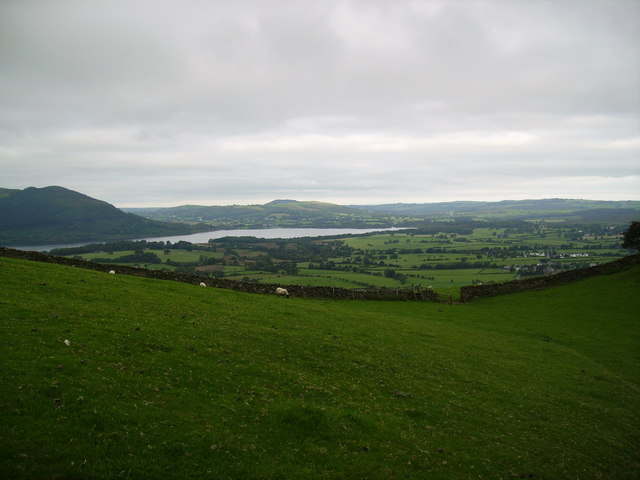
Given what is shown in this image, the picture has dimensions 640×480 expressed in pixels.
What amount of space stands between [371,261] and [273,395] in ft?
385

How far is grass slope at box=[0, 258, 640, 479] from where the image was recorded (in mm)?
9844

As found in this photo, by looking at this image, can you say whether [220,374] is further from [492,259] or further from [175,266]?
[492,259]

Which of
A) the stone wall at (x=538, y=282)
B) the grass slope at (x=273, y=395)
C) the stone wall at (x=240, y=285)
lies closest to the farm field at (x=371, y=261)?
the stone wall at (x=538, y=282)

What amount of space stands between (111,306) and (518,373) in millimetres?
23993

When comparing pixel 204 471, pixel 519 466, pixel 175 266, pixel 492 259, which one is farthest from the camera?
pixel 492 259

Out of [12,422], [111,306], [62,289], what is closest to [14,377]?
[12,422]

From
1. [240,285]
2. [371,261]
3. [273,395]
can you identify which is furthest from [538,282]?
[371,261]

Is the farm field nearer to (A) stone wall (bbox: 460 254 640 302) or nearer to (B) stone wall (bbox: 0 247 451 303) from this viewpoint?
(A) stone wall (bbox: 460 254 640 302)

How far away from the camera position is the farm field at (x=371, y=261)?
91375 mm

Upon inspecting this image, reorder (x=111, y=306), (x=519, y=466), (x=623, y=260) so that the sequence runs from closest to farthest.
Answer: (x=519, y=466), (x=111, y=306), (x=623, y=260)

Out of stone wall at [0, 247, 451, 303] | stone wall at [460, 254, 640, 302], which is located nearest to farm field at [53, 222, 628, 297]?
stone wall at [460, 254, 640, 302]

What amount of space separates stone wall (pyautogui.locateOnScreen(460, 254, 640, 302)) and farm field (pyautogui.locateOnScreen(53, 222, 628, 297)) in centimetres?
384

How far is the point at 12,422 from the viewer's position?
936 cm

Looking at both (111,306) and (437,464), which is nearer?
(437,464)
